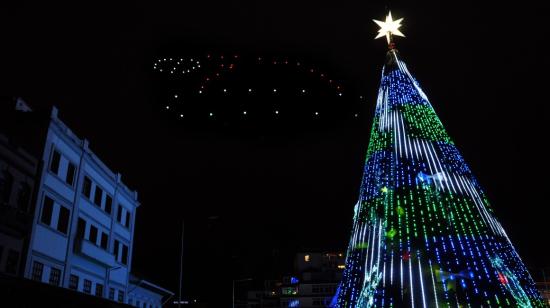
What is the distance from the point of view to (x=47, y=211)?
2214cm

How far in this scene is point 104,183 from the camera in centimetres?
2898

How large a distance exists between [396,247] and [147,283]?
26.5 meters

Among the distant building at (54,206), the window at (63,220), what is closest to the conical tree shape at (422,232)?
the distant building at (54,206)

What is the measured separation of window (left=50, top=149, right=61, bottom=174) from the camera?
22656 mm

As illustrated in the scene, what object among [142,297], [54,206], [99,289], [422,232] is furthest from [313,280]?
[422,232]

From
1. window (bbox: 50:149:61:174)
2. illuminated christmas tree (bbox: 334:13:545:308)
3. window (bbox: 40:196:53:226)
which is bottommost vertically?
illuminated christmas tree (bbox: 334:13:545:308)

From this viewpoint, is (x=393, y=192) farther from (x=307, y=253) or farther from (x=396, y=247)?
(x=307, y=253)

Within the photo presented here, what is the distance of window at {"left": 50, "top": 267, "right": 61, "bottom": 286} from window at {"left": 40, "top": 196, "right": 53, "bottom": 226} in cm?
232

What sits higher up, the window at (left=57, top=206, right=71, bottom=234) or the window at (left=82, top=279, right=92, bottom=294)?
the window at (left=57, top=206, right=71, bottom=234)

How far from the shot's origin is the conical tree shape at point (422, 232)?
13.5 m

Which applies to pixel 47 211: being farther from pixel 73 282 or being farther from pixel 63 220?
pixel 73 282

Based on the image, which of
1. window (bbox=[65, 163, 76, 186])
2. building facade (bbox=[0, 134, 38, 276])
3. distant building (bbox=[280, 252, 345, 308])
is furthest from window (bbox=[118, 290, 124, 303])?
distant building (bbox=[280, 252, 345, 308])

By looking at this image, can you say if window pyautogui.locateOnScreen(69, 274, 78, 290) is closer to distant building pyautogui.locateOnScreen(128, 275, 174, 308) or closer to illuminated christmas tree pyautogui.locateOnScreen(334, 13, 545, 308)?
distant building pyautogui.locateOnScreen(128, 275, 174, 308)

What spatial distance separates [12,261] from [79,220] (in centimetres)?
607
